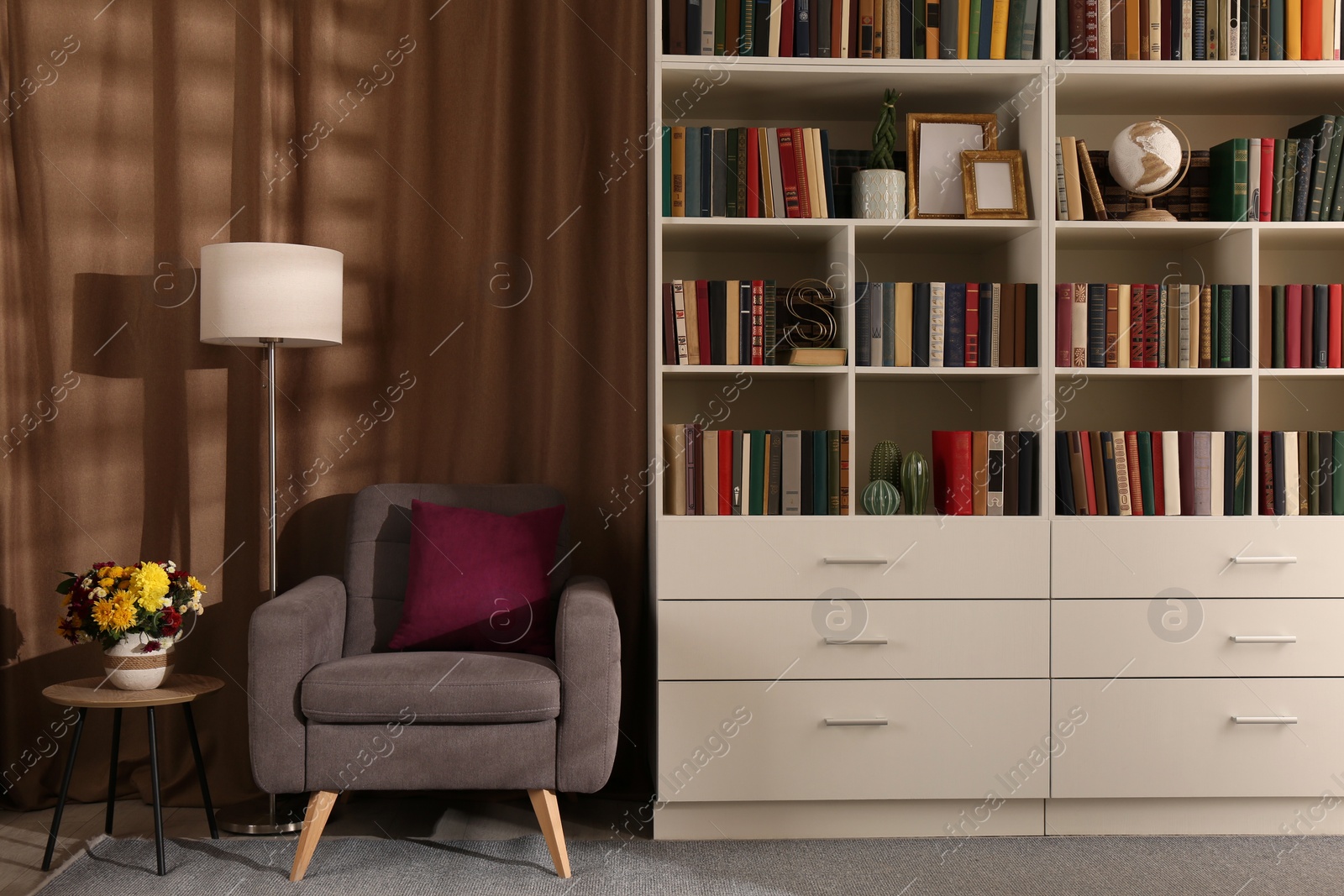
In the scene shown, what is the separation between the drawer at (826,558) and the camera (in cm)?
231

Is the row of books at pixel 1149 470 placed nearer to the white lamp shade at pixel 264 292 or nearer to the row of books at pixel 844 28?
the row of books at pixel 844 28

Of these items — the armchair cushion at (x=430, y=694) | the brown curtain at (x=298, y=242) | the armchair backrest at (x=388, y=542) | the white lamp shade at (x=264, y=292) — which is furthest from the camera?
the brown curtain at (x=298, y=242)

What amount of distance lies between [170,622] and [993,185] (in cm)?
224

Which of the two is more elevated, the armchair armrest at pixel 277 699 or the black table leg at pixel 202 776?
the armchair armrest at pixel 277 699

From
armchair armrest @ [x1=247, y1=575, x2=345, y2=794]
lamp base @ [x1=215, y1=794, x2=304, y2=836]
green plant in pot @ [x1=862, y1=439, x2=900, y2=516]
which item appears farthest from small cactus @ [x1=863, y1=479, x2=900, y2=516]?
lamp base @ [x1=215, y1=794, x2=304, y2=836]

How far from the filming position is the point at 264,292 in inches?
90.0

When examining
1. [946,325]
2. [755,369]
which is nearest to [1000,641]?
[946,325]

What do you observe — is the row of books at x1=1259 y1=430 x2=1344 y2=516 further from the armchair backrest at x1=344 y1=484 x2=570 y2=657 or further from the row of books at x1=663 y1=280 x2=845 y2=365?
the armchair backrest at x1=344 y1=484 x2=570 y2=657

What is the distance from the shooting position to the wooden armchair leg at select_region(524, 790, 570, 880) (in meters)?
2.13

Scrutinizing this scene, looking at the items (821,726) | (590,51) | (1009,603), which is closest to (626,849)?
(821,726)

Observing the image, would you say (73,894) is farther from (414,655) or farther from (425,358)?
(425,358)

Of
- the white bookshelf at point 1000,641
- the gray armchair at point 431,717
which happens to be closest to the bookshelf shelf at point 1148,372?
the white bookshelf at point 1000,641

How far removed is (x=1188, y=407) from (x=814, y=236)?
3.87 ft

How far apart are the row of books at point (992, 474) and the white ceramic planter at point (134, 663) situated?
1921 millimetres
